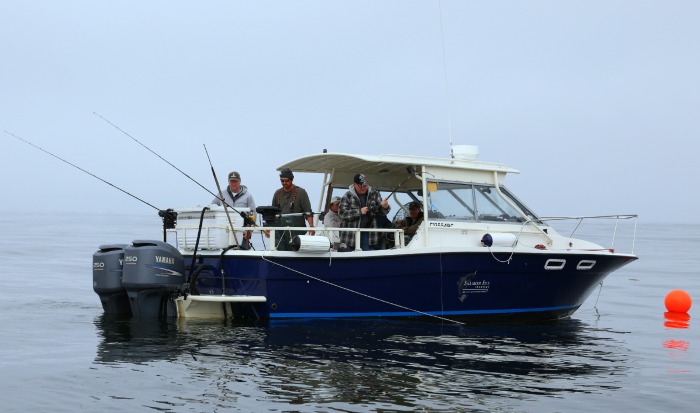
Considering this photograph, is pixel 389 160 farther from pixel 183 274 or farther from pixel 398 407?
pixel 398 407

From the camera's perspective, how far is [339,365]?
31.4 feet

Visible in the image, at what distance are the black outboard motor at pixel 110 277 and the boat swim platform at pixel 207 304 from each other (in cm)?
86

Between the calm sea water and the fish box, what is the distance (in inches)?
44.0

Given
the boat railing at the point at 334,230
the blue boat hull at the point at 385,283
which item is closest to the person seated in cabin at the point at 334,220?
the boat railing at the point at 334,230

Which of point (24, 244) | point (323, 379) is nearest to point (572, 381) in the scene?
point (323, 379)

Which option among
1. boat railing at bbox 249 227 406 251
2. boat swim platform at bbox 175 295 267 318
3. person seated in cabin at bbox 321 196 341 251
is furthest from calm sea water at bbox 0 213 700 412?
person seated in cabin at bbox 321 196 341 251

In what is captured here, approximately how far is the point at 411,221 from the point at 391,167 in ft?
2.80

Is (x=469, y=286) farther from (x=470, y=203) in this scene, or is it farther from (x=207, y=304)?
(x=207, y=304)

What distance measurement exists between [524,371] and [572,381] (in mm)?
601

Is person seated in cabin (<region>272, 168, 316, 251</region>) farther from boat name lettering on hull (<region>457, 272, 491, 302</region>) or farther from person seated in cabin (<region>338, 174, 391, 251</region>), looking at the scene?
boat name lettering on hull (<region>457, 272, 491, 302</region>)

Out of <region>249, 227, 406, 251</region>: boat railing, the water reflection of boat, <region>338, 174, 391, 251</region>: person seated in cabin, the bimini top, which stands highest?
the bimini top

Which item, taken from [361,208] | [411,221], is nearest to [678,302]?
[411,221]

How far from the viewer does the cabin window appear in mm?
12461

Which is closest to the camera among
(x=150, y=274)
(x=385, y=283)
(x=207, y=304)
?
(x=150, y=274)
